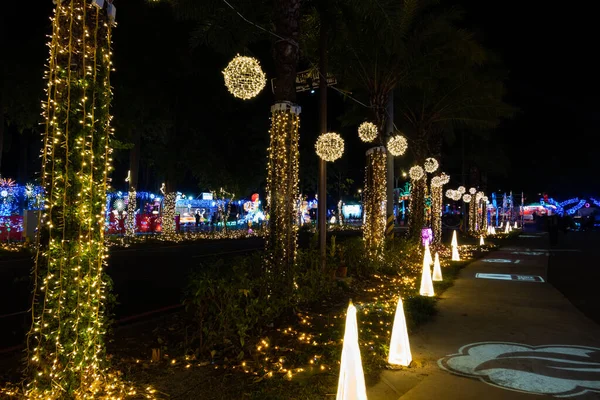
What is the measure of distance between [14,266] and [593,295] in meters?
15.5

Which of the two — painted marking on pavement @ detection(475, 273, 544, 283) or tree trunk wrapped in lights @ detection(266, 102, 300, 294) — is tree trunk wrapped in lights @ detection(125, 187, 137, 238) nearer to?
tree trunk wrapped in lights @ detection(266, 102, 300, 294)

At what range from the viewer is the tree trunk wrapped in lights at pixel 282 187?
336 inches

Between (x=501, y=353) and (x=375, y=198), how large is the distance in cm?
778

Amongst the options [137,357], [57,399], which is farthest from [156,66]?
[57,399]

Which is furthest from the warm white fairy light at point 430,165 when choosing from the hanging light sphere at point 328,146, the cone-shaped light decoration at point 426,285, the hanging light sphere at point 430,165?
the hanging light sphere at point 328,146

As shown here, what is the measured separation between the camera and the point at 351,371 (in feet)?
12.1

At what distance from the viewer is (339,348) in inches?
215

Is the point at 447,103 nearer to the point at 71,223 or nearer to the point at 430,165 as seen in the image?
the point at 430,165

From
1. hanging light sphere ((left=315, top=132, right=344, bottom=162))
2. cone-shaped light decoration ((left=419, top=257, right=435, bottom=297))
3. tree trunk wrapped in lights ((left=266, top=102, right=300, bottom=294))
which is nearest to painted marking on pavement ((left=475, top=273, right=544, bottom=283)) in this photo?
cone-shaped light decoration ((left=419, top=257, right=435, bottom=297))

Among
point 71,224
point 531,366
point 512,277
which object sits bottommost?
point 531,366

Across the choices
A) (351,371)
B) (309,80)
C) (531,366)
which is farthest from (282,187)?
(351,371)

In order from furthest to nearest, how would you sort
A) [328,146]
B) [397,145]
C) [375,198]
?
[397,145] → [375,198] → [328,146]

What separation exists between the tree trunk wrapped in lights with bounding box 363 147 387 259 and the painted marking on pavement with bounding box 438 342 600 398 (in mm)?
6837

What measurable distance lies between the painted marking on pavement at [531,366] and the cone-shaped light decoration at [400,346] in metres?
0.45
